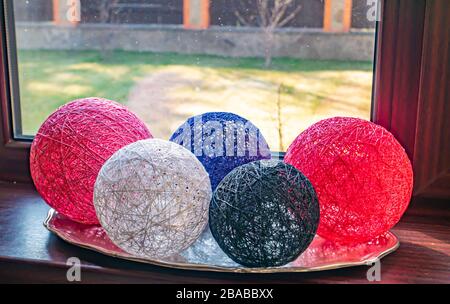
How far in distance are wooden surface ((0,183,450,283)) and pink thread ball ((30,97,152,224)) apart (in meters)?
0.06

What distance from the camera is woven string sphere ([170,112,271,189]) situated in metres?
0.88

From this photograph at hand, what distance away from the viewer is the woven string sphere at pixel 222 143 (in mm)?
880

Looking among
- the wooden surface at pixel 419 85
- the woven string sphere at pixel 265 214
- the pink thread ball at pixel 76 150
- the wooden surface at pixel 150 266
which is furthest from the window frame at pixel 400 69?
the pink thread ball at pixel 76 150

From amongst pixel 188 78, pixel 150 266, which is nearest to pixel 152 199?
pixel 150 266

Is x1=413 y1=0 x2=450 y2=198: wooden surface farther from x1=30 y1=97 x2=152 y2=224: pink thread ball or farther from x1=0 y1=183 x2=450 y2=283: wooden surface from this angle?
x1=30 y1=97 x2=152 y2=224: pink thread ball

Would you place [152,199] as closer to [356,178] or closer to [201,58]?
[356,178]

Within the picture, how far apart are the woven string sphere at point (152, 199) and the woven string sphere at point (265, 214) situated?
0.03 m

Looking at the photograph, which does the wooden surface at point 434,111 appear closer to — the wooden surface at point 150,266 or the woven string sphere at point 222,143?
the wooden surface at point 150,266

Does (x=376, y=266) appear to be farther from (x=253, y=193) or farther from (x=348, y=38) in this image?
(x=348, y=38)

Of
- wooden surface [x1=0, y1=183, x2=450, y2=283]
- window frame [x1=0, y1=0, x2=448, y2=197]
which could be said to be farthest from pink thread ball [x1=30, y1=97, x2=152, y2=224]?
window frame [x1=0, y1=0, x2=448, y2=197]

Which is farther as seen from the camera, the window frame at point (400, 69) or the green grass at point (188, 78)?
the green grass at point (188, 78)

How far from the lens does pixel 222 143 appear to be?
881 millimetres

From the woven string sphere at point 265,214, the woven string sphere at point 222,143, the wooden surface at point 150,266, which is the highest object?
the woven string sphere at point 222,143
